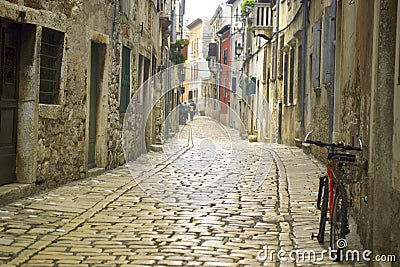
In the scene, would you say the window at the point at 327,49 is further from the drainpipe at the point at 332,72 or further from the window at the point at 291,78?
the window at the point at 291,78

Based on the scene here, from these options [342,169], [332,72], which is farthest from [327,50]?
[342,169]

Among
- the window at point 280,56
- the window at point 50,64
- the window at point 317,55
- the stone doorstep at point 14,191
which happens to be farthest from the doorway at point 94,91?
the window at point 280,56

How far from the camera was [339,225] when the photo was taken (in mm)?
5684

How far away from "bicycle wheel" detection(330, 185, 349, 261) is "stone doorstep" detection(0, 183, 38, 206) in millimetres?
4121

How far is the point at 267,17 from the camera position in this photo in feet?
97.0

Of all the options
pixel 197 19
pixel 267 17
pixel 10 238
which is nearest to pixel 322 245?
pixel 10 238

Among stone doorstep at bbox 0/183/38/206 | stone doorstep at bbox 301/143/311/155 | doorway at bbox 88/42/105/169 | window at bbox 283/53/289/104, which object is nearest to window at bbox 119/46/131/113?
doorway at bbox 88/42/105/169

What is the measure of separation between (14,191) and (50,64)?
2.23 metres

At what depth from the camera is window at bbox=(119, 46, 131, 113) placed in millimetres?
14381

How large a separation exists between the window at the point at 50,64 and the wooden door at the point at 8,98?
662 millimetres

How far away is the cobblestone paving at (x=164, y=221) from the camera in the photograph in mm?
5781

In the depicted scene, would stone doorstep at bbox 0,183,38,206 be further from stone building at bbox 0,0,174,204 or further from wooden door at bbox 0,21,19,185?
wooden door at bbox 0,21,19,185

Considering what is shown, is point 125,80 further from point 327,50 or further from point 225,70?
point 225,70

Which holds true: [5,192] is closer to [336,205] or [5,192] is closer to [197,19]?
[336,205]
